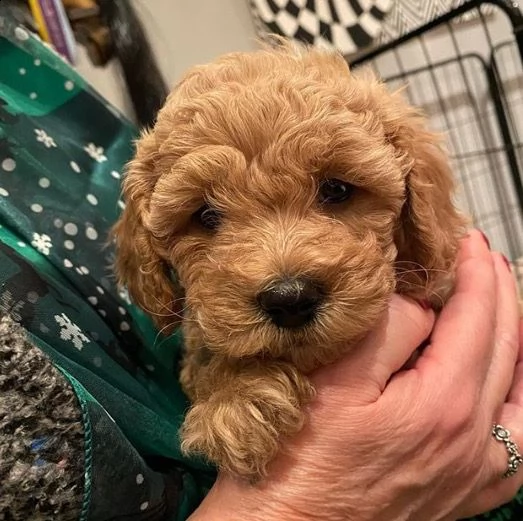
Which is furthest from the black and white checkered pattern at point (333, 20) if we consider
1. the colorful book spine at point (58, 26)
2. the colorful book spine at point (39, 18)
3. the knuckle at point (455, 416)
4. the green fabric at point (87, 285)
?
the knuckle at point (455, 416)

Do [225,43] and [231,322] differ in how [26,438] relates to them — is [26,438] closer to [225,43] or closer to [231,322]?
[231,322]

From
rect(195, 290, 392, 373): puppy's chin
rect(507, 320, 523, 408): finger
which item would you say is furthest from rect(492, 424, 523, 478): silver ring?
rect(195, 290, 392, 373): puppy's chin

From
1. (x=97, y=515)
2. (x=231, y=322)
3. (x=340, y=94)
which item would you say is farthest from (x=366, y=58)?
(x=97, y=515)

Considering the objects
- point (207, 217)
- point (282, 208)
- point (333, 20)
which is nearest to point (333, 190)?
point (282, 208)

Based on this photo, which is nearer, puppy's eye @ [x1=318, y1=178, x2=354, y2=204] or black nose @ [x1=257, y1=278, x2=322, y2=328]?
black nose @ [x1=257, y1=278, x2=322, y2=328]

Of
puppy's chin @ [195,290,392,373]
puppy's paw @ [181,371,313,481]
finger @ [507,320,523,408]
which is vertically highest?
puppy's chin @ [195,290,392,373]

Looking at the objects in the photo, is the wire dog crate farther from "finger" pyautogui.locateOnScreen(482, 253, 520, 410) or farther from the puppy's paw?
the puppy's paw
